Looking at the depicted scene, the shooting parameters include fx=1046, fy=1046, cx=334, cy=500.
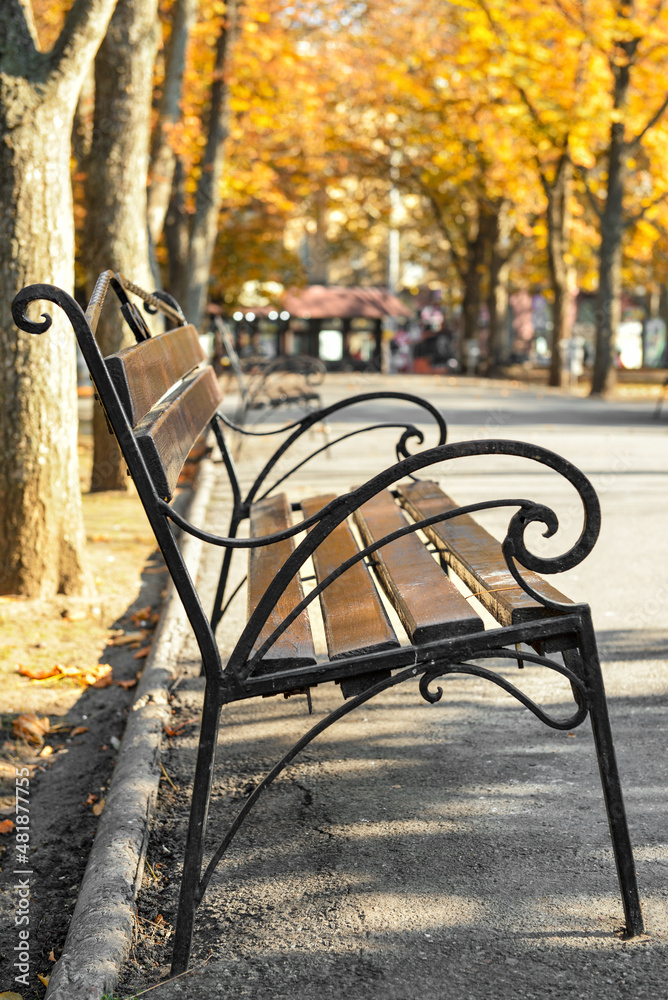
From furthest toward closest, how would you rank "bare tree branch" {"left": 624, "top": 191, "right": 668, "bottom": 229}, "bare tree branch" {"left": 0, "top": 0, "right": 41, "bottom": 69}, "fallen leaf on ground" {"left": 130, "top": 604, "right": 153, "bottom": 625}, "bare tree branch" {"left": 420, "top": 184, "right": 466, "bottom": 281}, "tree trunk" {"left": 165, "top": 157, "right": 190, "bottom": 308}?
1. "bare tree branch" {"left": 420, "top": 184, "right": 466, "bottom": 281}
2. "bare tree branch" {"left": 624, "top": 191, "right": 668, "bottom": 229}
3. "tree trunk" {"left": 165, "top": 157, "right": 190, "bottom": 308}
4. "fallen leaf on ground" {"left": 130, "top": 604, "right": 153, "bottom": 625}
5. "bare tree branch" {"left": 0, "top": 0, "right": 41, "bottom": 69}

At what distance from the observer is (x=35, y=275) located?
4.68 meters

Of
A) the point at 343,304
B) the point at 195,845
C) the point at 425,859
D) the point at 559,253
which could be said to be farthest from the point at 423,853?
the point at 343,304

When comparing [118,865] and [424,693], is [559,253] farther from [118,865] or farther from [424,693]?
[118,865]

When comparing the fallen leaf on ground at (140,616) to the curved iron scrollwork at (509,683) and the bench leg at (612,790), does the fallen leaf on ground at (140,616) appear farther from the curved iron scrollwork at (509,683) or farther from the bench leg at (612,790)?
the bench leg at (612,790)

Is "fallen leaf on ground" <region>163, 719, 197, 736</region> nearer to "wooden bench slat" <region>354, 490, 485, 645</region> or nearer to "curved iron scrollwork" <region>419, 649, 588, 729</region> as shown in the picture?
"wooden bench slat" <region>354, 490, 485, 645</region>

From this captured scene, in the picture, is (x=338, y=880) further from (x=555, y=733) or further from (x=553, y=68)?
(x=553, y=68)

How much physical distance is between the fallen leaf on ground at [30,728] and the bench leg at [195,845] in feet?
4.66

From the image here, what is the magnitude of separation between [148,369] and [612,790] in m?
1.52

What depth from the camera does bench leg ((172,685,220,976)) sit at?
216 cm

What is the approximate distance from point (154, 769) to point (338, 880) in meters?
0.73

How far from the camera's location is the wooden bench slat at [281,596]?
7.43 ft

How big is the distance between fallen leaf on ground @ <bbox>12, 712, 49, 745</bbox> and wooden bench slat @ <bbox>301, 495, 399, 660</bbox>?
1.14 m

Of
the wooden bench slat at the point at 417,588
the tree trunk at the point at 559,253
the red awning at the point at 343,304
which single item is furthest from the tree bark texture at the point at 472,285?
the wooden bench slat at the point at 417,588

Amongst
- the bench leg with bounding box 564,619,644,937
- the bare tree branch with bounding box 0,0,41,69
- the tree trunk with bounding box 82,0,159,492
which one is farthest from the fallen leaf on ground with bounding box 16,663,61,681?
the tree trunk with bounding box 82,0,159,492
